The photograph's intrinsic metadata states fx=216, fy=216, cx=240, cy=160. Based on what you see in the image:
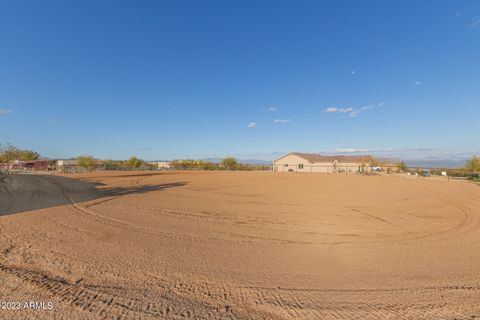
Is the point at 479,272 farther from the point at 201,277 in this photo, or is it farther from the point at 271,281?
the point at 201,277

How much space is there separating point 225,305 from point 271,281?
2.82 ft

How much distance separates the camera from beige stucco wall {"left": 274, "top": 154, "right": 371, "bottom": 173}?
54.1m

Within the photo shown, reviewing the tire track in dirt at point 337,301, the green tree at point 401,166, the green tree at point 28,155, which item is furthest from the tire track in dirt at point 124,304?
the green tree at point 28,155

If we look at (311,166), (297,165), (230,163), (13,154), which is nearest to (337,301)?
(230,163)

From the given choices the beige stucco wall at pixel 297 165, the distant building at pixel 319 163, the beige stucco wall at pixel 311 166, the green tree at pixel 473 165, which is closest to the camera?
the green tree at pixel 473 165

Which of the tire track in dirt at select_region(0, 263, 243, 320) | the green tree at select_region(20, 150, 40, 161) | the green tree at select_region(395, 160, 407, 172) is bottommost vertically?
the tire track in dirt at select_region(0, 263, 243, 320)

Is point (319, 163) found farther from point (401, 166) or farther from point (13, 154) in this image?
point (13, 154)

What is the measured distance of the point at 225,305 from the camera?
2645mm

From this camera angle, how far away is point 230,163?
179 ft

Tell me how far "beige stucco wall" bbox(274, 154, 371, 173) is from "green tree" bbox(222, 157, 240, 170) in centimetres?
1388

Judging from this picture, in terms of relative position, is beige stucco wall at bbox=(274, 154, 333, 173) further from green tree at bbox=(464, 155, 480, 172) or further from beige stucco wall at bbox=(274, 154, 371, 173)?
green tree at bbox=(464, 155, 480, 172)

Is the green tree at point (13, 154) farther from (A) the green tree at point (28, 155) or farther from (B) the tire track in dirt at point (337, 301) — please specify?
(B) the tire track in dirt at point (337, 301)

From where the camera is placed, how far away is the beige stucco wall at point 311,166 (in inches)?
2131

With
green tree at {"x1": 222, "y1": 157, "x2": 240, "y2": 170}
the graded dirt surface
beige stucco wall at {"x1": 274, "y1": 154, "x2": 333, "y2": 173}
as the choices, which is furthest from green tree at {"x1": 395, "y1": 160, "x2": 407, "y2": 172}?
the graded dirt surface
